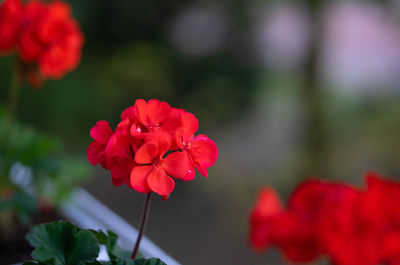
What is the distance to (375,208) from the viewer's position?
0.44 m

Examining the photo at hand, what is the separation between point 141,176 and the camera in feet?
1.19

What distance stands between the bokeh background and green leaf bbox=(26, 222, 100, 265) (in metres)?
2.44

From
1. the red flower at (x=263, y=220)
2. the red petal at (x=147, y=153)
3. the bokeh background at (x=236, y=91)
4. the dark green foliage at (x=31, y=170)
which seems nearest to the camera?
the red petal at (x=147, y=153)

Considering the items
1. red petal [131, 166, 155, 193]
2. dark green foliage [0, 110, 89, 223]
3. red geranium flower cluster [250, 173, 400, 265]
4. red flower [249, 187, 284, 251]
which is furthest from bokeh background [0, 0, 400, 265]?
red petal [131, 166, 155, 193]

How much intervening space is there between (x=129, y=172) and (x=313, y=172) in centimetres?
274

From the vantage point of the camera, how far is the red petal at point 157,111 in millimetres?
376

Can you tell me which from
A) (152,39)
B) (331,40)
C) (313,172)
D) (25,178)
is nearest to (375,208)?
(25,178)

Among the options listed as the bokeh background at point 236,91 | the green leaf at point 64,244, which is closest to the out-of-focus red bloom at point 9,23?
the green leaf at point 64,244

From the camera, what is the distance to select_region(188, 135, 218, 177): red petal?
39 centimetres

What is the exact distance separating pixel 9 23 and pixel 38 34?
0.17 feet

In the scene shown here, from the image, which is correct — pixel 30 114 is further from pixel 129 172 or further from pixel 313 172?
pixel 129 172

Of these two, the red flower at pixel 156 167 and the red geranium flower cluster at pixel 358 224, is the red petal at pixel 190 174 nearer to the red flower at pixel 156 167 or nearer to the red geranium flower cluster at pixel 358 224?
the red flower at pixel 156 167

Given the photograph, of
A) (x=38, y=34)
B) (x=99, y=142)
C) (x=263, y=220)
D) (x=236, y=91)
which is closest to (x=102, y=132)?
(x=99, y=142)

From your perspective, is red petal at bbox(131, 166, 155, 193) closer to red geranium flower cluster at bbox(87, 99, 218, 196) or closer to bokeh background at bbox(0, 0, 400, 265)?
red geranium flower cluster at bbox(87, 99, 218, 196)
